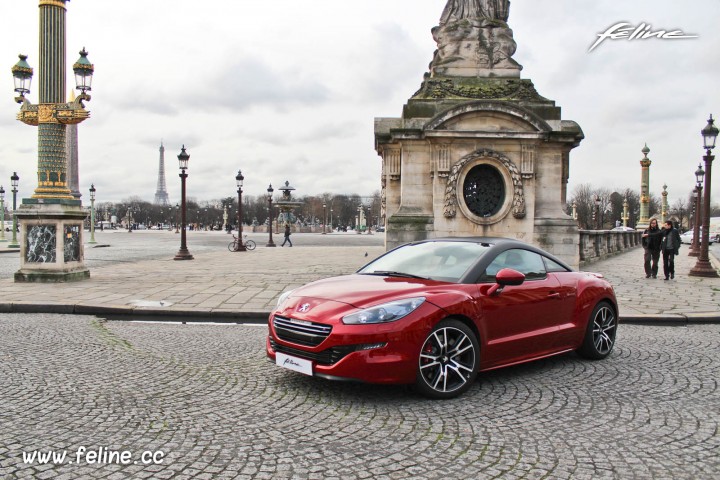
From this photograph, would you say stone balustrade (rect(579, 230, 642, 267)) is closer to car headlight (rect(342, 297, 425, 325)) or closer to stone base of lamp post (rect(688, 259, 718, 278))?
stone base of lamp post (rect(688, 259, 718, 278))

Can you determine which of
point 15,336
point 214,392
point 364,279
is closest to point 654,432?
point 364,279

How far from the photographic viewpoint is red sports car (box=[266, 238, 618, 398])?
463 centimetres

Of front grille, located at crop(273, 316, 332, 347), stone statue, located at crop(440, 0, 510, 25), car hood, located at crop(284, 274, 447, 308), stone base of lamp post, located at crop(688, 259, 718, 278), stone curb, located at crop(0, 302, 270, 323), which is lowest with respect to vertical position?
stone curb, located at crop(0, 302, 270, 323)

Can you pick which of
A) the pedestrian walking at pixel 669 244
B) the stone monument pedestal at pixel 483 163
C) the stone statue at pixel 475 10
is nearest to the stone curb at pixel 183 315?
the pedestrian walking at pixel 669 244

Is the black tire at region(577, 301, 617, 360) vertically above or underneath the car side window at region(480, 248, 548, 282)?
underneath

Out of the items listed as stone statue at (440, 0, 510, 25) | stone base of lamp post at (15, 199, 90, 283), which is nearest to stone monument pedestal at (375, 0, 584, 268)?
stone statue at (440, 0, 510, 25)

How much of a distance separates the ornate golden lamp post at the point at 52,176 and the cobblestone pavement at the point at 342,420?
26.7ft

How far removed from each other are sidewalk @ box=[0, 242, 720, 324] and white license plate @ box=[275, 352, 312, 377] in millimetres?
4390

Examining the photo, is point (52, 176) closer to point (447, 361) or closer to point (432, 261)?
point (432, 261)

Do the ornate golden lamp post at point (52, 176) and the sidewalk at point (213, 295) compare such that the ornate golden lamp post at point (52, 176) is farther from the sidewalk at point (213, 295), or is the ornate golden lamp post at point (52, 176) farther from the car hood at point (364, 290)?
the car hood at point (364, 290)

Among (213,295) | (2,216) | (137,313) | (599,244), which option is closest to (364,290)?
(137,313)

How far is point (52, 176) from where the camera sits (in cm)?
1414

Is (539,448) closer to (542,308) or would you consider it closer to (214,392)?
(542,308)

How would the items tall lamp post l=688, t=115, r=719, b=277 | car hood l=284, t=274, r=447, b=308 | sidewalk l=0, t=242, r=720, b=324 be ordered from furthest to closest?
tall lamp post l=688, t=115, r=719, b=277
sidewalk l=0, t=242, r=720, b=324
car hood l=284, t=274, r=447, b=308
